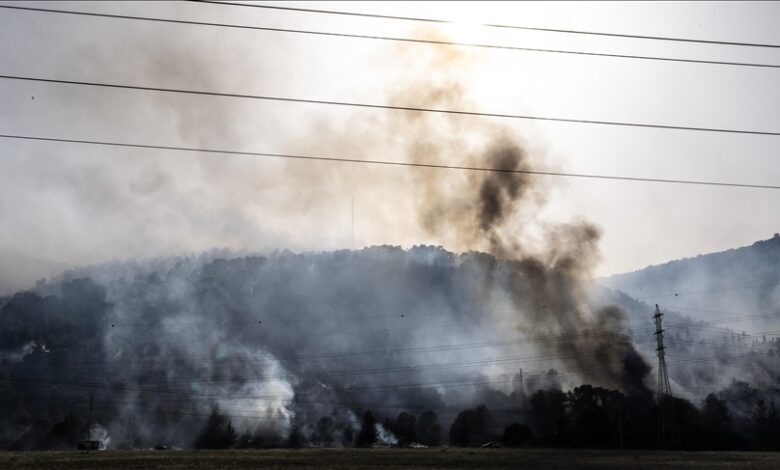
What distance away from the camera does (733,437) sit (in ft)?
593

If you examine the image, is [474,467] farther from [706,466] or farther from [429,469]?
[706,466]

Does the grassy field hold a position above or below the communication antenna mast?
below

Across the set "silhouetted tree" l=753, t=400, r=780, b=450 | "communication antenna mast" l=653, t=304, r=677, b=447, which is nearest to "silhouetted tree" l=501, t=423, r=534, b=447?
"communication antenna mast" l=653, t=304, r=677, b=447

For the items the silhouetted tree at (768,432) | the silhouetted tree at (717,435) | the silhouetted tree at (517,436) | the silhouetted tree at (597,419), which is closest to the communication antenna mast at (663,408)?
the silhouetted tree at (717,435)

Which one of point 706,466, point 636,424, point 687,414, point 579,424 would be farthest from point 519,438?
point 706,466

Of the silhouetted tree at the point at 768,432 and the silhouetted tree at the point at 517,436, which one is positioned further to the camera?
the silhouetted tree at the point at 517,436

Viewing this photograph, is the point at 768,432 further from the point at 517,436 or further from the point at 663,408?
the point at 517,436

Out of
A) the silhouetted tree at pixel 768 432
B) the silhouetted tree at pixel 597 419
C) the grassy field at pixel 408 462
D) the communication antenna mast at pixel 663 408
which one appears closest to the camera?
the grassy field at pixel 408 462

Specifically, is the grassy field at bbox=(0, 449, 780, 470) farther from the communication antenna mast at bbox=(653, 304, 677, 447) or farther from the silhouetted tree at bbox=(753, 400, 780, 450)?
the silhouetted tree at bbox=(753, 400, 780, 450)

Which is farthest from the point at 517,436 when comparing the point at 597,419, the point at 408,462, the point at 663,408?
the point at 408,462

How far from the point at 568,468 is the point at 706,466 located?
54.0 feet

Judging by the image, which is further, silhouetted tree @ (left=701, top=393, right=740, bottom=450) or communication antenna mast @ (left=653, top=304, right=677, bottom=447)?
silhouetted tree @ (left=701, top=393, right=740, bottom=450)

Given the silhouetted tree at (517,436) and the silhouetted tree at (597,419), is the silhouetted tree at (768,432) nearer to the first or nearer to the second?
the silhouetted tree at (597,419)

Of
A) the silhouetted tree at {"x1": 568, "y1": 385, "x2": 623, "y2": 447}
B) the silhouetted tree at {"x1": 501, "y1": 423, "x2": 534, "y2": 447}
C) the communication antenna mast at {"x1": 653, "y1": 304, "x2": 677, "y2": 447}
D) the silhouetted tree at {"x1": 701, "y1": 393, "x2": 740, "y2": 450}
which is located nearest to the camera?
the communication antenna mast at {"x1": 653, "y1": 304, "x2": 677, "y2": 447}
